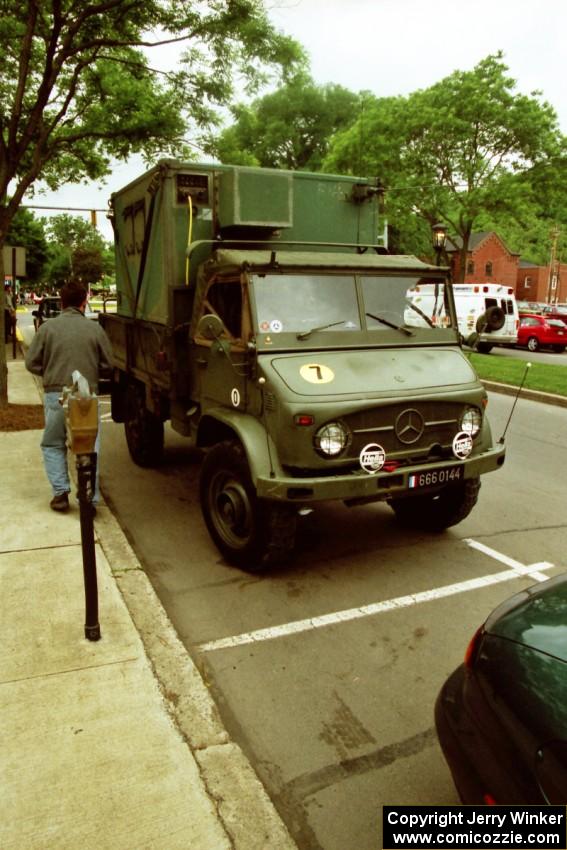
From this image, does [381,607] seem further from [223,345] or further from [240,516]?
[223,345]

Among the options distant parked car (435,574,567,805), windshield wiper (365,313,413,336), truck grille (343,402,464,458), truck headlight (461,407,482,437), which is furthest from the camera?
windshield wiper (365,313,413,336)

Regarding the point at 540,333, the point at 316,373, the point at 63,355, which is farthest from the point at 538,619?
the point at 540,333

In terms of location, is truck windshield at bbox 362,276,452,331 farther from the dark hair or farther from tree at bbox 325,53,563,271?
tree at bbox 325,53,563,271

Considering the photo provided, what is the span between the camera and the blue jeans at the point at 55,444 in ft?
18.7

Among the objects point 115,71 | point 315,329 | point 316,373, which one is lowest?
point 316,373

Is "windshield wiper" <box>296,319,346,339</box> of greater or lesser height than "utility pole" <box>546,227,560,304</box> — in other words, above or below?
below

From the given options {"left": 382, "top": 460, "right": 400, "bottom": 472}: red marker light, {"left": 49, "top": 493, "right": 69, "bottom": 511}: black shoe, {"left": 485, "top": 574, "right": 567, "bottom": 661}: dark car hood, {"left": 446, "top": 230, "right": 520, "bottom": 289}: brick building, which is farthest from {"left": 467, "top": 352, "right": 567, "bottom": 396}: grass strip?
{"left": 446, "top": 230, "right": 520, "bottom": 289}: brick building

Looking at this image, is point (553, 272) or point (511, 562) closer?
point (511, 562)

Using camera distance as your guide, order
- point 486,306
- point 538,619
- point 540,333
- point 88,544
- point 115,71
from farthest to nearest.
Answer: point 540,333
point 486,306
point 115,71
point 88,544
point 538,619

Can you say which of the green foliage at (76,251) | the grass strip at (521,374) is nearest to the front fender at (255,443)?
the grass strip at (521,374)

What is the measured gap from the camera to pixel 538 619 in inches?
89.7

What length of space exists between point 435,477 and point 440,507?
1.01 meters

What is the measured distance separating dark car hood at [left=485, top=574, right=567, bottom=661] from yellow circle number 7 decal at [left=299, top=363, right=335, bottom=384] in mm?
2321

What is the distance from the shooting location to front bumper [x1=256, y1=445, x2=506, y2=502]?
4285mm
